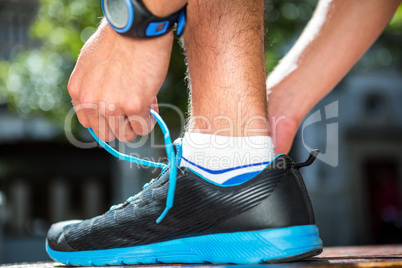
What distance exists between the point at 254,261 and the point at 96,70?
1.89ft

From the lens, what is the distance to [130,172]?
10.9m

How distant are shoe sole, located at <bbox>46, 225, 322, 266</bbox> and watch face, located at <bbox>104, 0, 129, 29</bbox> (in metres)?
0.54

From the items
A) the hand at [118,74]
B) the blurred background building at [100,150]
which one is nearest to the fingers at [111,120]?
the hand at [118,74]

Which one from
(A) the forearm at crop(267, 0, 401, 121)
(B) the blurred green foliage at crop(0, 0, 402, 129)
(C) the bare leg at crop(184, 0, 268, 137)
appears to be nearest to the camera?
(C) the bare leg at crop(184, 0, 268, 137)

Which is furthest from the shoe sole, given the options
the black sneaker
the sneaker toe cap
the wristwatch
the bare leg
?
the wristwatch

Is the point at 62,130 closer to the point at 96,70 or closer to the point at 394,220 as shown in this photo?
the point at 96,70

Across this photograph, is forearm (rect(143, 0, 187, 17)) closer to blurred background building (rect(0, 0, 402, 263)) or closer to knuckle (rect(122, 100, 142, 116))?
knuckle (rect(122, 100, 142, 116))

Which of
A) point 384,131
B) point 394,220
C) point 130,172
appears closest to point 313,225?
point 130,172

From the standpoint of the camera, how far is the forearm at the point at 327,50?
155 cm

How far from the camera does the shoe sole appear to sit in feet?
3.50

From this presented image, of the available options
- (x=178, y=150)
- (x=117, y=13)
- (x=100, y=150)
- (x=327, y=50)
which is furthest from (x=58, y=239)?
(x=100, y=150)

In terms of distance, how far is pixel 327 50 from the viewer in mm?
1590

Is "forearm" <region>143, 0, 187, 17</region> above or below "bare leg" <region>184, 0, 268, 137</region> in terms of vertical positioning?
above

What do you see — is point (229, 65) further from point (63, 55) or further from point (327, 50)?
point (63, 55)
